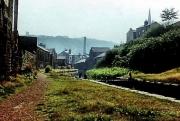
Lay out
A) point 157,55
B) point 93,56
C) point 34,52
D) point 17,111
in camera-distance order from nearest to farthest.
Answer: point 17,111 → point 157,55 → point 34,52 → point 93,56

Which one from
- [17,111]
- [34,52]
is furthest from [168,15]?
[17,111]

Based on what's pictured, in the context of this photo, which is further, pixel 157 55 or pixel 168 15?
pixel 168 15

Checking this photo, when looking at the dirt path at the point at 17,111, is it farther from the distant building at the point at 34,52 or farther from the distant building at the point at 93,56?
the distant building at the point at 93,56

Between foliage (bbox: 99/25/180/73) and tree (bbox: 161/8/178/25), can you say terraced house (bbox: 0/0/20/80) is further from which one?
tree (bbox: 161/8/178/25)

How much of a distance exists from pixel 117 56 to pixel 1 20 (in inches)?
2408

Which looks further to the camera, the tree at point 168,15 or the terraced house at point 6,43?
the tree at point 168,15

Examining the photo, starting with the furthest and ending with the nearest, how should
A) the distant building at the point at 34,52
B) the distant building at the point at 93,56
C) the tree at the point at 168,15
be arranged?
the distant building at the point at 93,56, the tree at the point at 168,15, the distant building at the point at 34,52

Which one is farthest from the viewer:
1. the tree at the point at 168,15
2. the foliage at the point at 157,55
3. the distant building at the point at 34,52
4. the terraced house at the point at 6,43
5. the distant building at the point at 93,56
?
the distant building at the point at 93,56

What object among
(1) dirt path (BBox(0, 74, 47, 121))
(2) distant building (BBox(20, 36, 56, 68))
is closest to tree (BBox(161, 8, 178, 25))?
(2) distant building (BBox(20, 36, 56, 68))

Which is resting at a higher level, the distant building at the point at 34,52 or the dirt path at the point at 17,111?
the distant building at the point at 34,52

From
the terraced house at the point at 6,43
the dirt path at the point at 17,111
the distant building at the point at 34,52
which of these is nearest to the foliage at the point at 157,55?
the distant building at the point at 34,52

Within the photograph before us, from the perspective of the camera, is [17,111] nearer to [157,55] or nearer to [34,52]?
[157,55]

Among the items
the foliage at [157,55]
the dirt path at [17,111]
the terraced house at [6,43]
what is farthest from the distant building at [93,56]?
the dirt path at [17,111]

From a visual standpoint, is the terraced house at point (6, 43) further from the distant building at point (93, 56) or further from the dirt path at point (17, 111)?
the distant building at point (93, 56)
